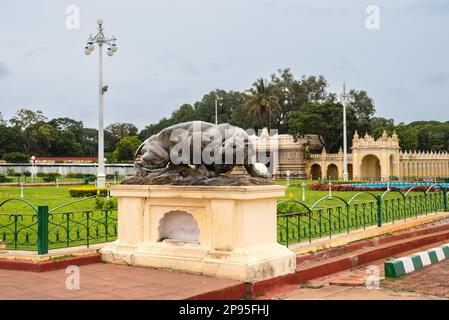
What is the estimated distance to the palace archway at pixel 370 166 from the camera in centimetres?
4888

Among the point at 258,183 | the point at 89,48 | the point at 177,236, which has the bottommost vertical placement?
the point at 177,236

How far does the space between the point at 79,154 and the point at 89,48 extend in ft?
164

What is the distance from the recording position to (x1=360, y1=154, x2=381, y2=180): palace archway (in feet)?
160

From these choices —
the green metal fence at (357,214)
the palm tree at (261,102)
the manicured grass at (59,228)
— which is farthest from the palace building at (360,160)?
the manicured grass at (59,228)

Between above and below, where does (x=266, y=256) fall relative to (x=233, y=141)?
below

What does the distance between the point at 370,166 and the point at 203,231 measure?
4536cm

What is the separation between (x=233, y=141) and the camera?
263 inches

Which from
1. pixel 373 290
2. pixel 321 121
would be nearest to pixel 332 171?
pixel 321 121

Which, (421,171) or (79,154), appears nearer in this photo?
(421,171)

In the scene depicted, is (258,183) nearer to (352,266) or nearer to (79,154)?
(352,266)

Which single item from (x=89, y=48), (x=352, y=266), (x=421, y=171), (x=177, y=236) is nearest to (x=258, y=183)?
(x=177, y=236)

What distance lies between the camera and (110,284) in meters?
5.72

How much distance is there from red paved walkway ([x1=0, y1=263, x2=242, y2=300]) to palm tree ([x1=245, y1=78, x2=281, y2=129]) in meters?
51.9

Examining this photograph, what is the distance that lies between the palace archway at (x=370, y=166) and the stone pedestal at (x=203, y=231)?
43.9m
